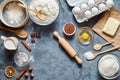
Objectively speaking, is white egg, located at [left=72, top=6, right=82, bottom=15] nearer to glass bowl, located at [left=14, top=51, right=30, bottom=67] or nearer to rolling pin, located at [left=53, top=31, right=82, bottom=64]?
rolling pin, located at [left=53, top=31, right=82, bottom=64]

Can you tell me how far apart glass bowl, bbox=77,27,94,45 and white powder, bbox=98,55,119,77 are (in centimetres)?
10

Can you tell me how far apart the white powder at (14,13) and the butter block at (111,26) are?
37cm

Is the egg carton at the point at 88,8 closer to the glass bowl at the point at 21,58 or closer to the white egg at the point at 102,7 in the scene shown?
the white egg at the point at 102,7

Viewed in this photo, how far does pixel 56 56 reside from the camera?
169 centimetres

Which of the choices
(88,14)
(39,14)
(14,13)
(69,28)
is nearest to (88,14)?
(88,14)

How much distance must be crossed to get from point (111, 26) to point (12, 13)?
0.44 metres

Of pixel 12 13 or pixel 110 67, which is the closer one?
pixel 110 67

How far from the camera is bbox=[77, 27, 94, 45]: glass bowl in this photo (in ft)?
5.55

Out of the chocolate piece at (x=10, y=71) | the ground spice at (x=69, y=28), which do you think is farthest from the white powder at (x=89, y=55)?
the chocolate piece at (x=10, y=71)

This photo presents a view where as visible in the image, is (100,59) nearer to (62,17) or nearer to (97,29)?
(97,29)

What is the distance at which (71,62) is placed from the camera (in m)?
1.68

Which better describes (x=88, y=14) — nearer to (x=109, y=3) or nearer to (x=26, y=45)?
(x=109, y=3)

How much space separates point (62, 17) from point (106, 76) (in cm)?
32

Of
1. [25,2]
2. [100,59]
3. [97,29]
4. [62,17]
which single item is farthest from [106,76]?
[25,2]
